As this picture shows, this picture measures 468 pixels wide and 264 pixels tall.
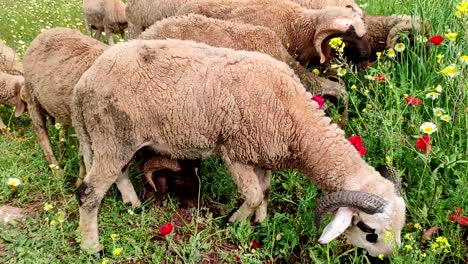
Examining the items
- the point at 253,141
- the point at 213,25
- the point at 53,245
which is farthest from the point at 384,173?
the point at 53,245

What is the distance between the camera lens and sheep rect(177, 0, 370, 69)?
6016mm

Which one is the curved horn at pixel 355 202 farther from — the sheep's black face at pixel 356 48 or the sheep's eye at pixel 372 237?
the sheep's black face at pixel 356 48

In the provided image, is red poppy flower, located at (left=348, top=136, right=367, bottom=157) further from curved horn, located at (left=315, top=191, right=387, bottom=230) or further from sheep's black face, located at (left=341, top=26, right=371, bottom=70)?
sheep's black face, located at (left=341, top=26, right=371, bottom=70)

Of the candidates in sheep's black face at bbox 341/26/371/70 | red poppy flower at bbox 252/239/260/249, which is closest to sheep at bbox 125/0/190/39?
sheep's black face at bbox 341/26/371/70

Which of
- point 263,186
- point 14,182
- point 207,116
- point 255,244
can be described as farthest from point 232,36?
point 14,182

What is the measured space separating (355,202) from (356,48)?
300 cm

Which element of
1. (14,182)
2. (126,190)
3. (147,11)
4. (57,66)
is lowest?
(126,190)

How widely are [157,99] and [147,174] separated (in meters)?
0.86

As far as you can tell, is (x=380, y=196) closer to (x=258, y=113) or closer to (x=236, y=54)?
(x=258, y=113)

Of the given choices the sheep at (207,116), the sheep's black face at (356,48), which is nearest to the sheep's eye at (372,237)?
the sheep at (207,116)

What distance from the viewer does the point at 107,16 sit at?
385 inches

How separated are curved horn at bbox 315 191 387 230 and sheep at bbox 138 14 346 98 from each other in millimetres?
1723

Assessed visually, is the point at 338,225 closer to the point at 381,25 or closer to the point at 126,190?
the point at 126,190

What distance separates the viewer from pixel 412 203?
4414mm
